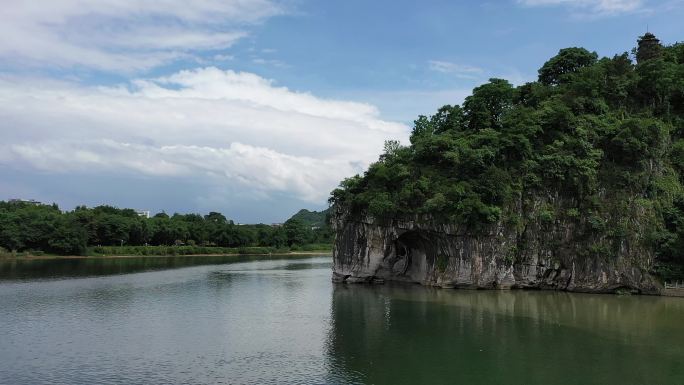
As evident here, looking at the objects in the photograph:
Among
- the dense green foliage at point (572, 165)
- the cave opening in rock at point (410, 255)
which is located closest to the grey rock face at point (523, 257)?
the dense green foliage at point (572, 165)

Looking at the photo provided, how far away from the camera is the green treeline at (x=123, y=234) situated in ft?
229

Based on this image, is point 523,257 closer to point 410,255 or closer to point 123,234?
point 410,255

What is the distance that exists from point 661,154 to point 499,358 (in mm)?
27613

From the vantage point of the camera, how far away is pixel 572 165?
3878 centimetres

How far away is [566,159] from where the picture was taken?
38.6 meters

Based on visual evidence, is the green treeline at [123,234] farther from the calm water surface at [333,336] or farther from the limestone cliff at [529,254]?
the limestone cliff at [529,254]

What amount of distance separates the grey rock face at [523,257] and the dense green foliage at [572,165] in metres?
0.95

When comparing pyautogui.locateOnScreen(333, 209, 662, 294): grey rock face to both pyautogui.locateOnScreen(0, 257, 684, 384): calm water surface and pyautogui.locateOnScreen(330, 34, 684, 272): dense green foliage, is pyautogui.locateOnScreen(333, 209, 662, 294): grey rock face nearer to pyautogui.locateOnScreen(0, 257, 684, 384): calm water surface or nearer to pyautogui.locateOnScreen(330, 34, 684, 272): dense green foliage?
pyautogui.locateOnScreen(330, 34, 684, 272): dense green foliage

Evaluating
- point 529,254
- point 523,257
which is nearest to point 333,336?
point 523,257

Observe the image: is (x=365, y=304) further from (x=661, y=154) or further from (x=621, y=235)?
(x=661, y=154)

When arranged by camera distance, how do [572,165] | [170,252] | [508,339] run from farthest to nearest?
1. [170,252]
2. [572,165]
3. [508,339]

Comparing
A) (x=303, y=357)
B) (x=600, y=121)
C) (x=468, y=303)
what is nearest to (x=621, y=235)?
(x=600, y=121)

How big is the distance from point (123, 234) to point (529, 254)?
202 feet

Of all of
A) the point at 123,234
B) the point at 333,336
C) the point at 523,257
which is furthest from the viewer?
the point at 123,234
